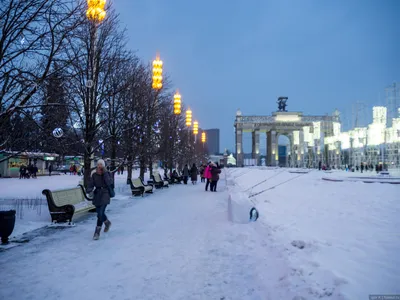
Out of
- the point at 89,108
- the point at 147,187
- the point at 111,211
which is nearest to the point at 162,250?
the point at 111,211

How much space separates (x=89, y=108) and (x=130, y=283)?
10848 millimetres

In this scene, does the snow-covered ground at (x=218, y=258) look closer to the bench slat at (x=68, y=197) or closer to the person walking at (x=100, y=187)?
the person walking at (x=100, y=187)

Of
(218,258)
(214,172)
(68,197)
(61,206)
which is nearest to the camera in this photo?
(218,258)

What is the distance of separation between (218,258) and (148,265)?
1355mm

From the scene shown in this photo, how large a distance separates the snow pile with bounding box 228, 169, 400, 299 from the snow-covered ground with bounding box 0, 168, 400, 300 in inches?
0.7

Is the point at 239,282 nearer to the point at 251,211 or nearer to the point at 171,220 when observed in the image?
the point at 251,211

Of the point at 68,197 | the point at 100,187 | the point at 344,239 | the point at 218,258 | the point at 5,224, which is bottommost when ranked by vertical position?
the point at 218,258

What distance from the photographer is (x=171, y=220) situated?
9781 millimetres

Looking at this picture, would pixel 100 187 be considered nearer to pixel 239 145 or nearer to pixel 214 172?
pixel 214 172

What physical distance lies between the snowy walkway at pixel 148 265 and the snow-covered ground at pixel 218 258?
16 mm

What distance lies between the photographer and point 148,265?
5426 mm

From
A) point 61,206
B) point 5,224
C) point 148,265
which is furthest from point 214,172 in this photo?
point 148,265

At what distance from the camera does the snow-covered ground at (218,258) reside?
4.22m

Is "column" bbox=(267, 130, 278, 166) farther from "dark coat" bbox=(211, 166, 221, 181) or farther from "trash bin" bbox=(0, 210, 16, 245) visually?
"trash bin" bbox=(0, 210, 16, 245)
